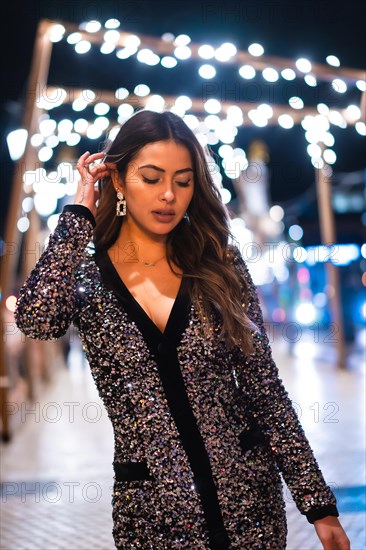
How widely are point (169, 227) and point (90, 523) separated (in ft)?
11.0

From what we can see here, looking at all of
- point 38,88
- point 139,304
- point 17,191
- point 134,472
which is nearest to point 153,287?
point 139,304

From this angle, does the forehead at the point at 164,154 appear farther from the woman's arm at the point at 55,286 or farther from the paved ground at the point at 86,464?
the paved ground at the point at 86,464

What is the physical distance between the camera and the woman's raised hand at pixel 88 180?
7.11 ft

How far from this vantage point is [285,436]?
1.95 metres

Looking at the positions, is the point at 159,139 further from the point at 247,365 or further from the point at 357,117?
the point at 357,117

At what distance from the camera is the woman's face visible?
2.09 metres

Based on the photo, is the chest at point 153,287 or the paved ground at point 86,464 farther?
the paved ground at point 86,464

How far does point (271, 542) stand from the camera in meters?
1.93

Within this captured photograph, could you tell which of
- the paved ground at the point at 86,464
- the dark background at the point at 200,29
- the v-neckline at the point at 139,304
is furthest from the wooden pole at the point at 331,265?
the v-neckline at the point at 139,304

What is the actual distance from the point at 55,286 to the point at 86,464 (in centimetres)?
496

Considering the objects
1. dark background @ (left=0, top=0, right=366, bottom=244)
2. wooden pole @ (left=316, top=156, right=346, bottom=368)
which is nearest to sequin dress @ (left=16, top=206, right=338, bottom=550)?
dark background @ (left=0, top=0, right=366, bottom=244)

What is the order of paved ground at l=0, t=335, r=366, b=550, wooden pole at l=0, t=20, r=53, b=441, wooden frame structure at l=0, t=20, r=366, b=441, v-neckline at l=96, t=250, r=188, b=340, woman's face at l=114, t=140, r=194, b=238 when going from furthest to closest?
wooden pole at l=0, t=20, r=53, b=441
wooden frame structure at l=0, t=20, r=366, b=441
paved ground at l=0, t=335, r=366, b=550
woman's face at l=114, t=140, r=194, b=238
v-neckline at l=96, t=250, r=188, b=340

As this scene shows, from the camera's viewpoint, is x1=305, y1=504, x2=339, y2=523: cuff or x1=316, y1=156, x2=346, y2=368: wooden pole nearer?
x1=305, y1=504, x2=339, y2=523: cuff

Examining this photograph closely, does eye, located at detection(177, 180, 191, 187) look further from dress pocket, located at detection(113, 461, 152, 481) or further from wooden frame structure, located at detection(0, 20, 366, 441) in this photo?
wooden frame structure, located at detection(0, 20, 366, 441)
